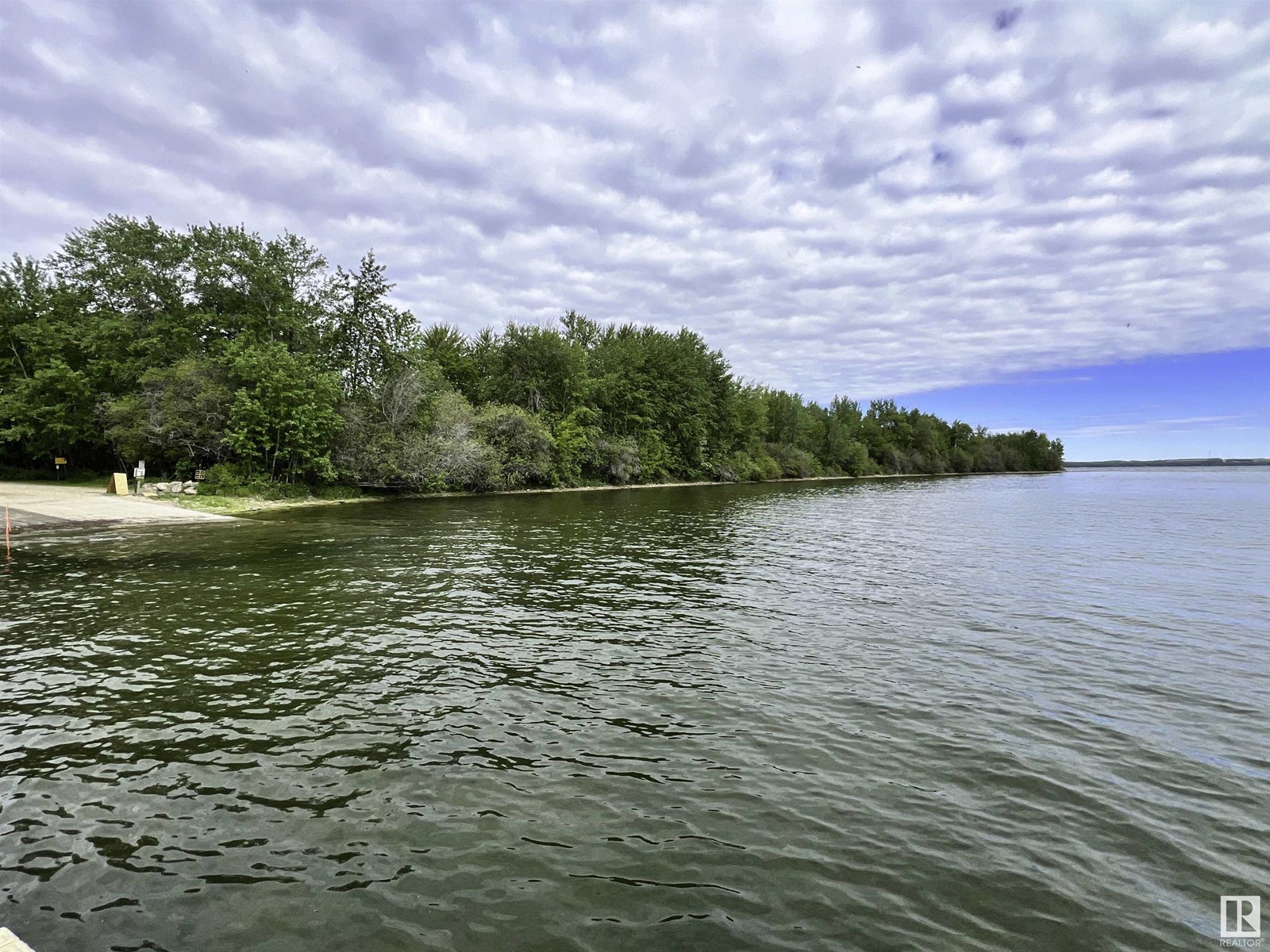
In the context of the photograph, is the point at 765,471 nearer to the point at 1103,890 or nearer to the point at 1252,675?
the point at 1252,675

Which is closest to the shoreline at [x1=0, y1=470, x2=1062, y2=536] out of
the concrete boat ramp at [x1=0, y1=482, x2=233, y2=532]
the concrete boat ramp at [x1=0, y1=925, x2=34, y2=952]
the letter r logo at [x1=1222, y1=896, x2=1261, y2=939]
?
the concrete boat ramp at [x1=0, y1=482, x2=233, y2=532]

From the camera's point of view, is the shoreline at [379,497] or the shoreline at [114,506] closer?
the shoreline at [114,506]

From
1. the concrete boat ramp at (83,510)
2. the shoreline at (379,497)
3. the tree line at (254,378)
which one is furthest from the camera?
the tree line at (254,378)

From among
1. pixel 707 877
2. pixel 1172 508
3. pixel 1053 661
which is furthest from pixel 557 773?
pixel 1172 508

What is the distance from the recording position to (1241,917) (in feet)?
16.8

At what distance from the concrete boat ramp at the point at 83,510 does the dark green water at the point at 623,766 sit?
14680mm

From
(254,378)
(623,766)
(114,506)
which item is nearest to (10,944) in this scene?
(623,766)

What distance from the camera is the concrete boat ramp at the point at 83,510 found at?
28.2 m

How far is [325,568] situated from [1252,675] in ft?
74.5

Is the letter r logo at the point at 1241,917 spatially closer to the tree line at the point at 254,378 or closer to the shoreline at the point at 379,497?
the shoreline at the point at 379,497

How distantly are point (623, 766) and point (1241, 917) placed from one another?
5830mm

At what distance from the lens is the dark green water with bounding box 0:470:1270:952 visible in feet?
16.4

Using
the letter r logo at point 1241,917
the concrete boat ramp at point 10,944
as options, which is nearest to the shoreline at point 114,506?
the concrete boat ramp at point 10,944

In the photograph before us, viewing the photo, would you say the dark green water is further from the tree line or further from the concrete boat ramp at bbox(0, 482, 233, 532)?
the tree line
